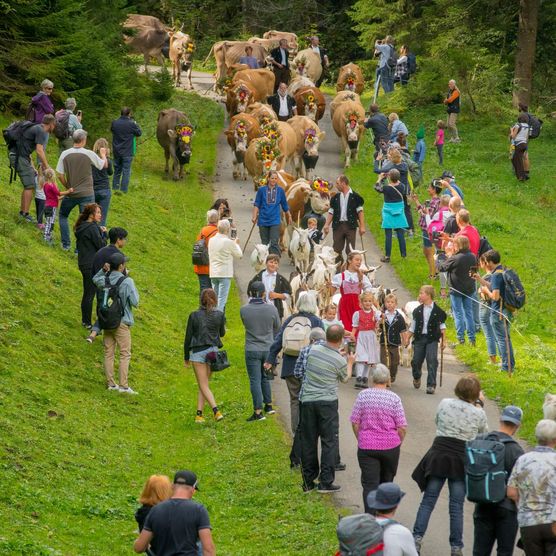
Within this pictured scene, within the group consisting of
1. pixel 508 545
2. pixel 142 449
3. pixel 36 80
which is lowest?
pixel 142 449

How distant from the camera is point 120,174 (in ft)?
92.2

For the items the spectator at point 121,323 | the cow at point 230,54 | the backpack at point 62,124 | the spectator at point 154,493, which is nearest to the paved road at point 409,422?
the spectator at point 121,323

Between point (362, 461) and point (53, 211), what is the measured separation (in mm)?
10279

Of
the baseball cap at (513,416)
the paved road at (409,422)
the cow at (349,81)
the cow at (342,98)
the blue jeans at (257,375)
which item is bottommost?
the paved road at (409,422)

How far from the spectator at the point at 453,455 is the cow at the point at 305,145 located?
761 inches

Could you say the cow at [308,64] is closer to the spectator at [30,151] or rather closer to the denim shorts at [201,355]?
the spectator at [30,151]

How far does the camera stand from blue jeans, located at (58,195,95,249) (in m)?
20.6

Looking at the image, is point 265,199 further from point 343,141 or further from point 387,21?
point 387,21

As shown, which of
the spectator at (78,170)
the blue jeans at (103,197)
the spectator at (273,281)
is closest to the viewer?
the spectator at (273,281)

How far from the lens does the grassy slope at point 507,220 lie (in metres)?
18.7

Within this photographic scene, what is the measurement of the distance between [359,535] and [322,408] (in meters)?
4.51

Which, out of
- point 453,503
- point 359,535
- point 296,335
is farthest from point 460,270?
Answer: point 359,535

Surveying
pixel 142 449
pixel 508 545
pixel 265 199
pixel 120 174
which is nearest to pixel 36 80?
pixel 120 174

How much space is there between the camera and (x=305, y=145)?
30.9 m
